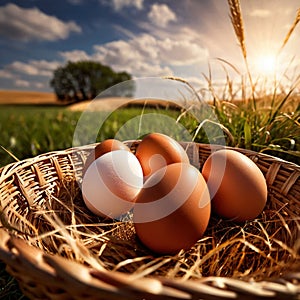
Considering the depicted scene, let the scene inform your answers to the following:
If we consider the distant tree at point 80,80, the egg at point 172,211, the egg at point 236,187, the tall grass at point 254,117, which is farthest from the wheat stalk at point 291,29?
the distant tree at point 80,80

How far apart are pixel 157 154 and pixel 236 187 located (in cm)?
33

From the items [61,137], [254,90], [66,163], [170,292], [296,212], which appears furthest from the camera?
[61,137]

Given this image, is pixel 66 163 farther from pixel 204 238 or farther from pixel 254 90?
pixel 254 90

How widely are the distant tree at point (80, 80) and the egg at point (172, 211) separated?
15484 mm

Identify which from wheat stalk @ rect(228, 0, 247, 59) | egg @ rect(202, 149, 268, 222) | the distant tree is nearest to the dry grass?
egg @ rect(202, 149, 268, 222)

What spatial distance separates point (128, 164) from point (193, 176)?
0.30 meters

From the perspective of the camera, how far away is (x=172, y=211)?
0.87m

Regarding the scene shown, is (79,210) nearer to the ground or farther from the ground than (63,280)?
nearer to the ground

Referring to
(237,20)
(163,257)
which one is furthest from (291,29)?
(163,257)

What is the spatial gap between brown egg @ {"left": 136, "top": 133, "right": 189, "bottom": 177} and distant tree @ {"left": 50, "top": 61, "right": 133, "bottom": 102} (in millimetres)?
15112

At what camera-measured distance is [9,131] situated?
11.7 feet

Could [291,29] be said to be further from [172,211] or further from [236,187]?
[172,211]

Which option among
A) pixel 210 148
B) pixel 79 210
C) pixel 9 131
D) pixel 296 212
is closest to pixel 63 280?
pixel 79 210

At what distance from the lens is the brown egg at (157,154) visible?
121cm
